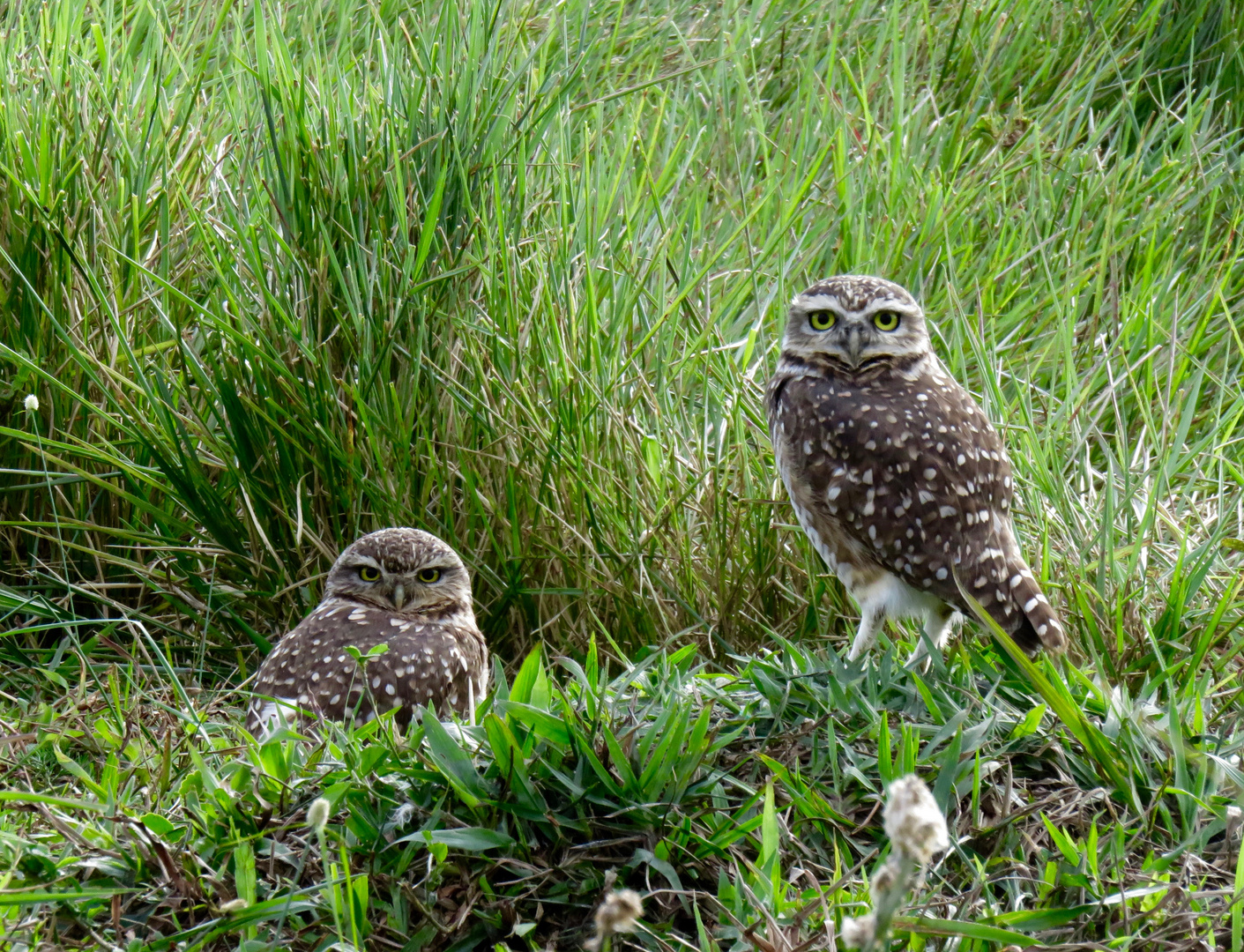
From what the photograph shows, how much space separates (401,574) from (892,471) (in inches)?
56.0

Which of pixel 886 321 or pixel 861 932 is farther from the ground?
pixel 861 932

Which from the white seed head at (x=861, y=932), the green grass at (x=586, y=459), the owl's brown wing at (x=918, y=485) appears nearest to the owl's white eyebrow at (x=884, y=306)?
the owl's brown wing at (x=918, y=485)

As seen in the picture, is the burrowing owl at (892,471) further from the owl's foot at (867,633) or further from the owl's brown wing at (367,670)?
the owl's brown wing at (367,670)

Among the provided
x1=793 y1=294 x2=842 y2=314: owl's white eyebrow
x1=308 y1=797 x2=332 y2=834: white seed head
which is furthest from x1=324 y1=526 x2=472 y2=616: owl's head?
x1=308 y1=797 x2=332 y2=834: white seed head

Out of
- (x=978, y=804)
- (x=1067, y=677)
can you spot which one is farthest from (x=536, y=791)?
(x=1067, y=677)

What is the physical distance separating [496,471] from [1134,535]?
79.9 inches

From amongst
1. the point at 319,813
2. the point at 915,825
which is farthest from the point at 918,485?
the point at 915,825

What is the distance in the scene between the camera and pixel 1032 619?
11.1 feet

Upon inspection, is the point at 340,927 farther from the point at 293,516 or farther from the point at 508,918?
the point at 293,516

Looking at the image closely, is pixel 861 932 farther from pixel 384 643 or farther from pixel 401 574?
pixel 401 574

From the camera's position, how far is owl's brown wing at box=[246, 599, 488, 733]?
321cm

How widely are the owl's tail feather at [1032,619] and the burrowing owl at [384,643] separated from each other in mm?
1470

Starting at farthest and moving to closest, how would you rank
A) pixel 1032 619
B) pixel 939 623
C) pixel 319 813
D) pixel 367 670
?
pixel 939 623 < pixel 1032 619 < pixel 367 670 < pixel 319 813

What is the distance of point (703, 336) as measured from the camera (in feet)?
14.4
